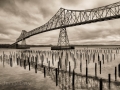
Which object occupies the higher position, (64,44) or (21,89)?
(64,44)

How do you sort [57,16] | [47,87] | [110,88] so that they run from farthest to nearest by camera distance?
[57,16], [47,87], [110,88]

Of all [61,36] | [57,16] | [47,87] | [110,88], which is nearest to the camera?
[110,88]

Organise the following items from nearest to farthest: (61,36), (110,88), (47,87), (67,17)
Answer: (110,88)
(47,87)
(61,36)
(67,17)

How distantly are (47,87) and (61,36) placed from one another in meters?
30.7

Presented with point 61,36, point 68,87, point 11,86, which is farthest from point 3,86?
Result: point 61,36

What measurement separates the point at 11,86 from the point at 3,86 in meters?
0.50

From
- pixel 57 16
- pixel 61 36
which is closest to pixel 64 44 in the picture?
pixel 61 36

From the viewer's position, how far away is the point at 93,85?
24.6 ft

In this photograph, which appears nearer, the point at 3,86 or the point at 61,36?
the point at 3,86

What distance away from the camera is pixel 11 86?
7547 millimetres

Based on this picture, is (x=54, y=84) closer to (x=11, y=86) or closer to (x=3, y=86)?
(x=11, y=86)

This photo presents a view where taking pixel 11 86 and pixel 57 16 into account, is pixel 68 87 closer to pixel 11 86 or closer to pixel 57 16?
pixel 11 86

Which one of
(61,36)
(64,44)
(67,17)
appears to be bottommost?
(64,44)

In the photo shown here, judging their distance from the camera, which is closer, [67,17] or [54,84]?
[54,84]
